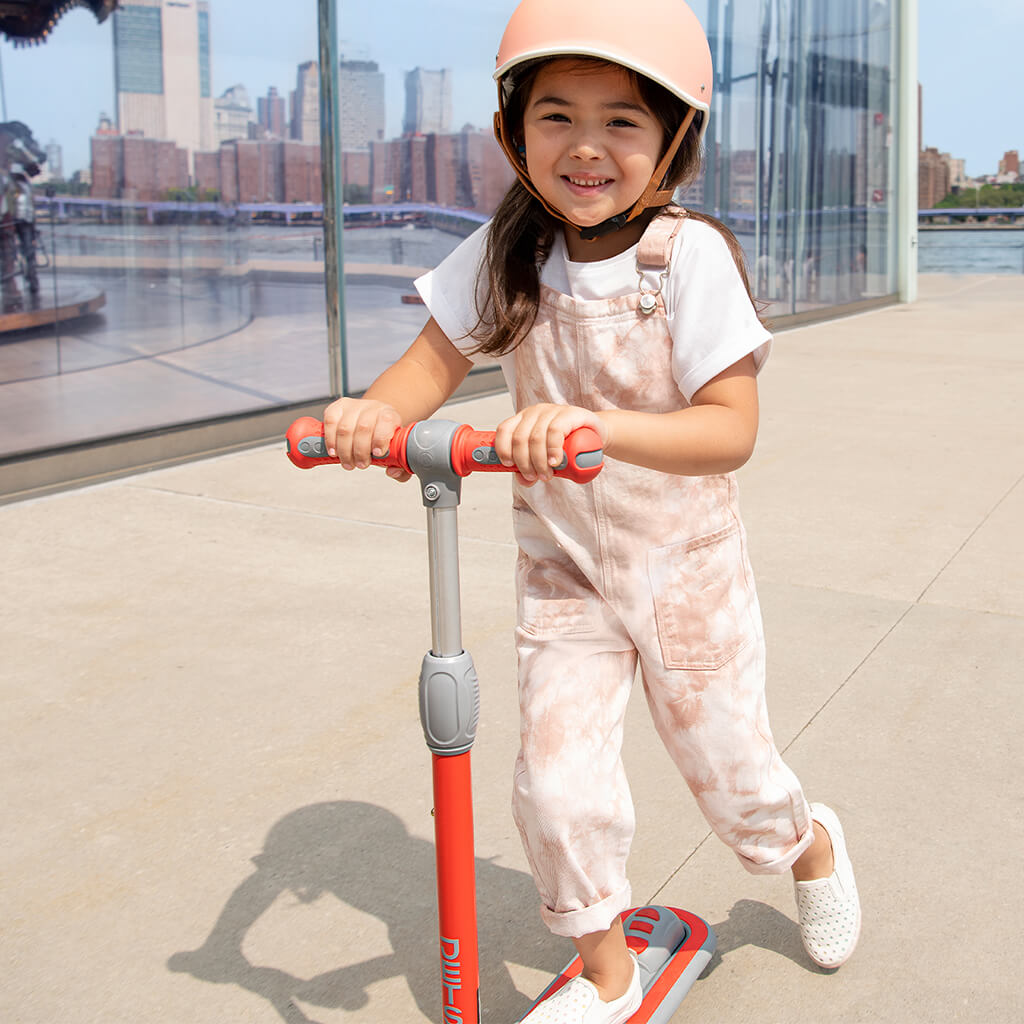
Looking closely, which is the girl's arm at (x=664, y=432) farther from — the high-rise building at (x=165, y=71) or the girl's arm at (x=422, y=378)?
the high-rise building at (x=165, y=71)

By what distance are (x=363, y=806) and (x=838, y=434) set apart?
463 centimetres

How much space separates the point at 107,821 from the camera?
9.10 ft

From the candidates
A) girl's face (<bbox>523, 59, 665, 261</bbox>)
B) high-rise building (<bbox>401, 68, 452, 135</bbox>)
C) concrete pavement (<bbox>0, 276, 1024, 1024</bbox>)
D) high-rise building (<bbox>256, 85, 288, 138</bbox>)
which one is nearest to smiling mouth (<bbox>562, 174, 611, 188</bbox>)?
girl's face (<bbox>523, 59, 665, 261</bbox>)

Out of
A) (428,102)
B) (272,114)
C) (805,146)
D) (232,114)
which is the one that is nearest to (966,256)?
(805,146)

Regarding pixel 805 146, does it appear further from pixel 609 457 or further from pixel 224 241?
pixel 609 457

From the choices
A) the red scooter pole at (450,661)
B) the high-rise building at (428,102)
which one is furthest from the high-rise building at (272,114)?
the red scooter pole at (450,661)

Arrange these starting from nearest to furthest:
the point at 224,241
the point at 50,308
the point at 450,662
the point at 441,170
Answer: the point at 450,662 < the point at 50,308 < the point at 224,241 < the point at 441,170

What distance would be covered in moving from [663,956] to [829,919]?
296 mm

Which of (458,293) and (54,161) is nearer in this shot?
(458,293)

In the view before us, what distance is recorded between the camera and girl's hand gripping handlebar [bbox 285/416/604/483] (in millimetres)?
1479

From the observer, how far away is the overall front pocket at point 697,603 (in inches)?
76.8

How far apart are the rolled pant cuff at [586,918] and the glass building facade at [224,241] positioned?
429 centimetres

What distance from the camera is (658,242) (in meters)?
1.88

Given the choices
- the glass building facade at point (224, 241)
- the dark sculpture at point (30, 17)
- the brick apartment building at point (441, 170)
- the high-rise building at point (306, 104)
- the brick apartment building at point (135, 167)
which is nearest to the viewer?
the dark sculpture at point (30, 17)
